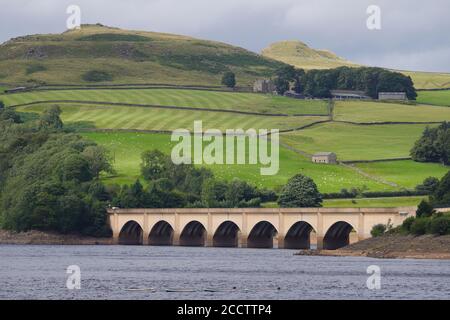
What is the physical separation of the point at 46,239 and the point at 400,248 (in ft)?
181

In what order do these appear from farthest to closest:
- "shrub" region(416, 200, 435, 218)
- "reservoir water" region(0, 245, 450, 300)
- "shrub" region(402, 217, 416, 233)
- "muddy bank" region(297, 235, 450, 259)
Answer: "shrub" region(416, 200, 435, 218)
"shrub" region(402, 217, 416, 233)
"muddy bank" region(297, 235, 450, 259)
"reservoir water" region(0, 245, 450, 300)

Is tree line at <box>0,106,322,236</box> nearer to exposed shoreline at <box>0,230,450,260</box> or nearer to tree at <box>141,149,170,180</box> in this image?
tree at <box>141,149,170,180</box>

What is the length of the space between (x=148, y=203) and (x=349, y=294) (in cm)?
9076

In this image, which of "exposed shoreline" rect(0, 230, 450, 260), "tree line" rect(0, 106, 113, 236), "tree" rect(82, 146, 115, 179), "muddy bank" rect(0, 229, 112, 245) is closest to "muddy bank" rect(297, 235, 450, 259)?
"exposed shoreline" rect(0, 230, 450, 260)

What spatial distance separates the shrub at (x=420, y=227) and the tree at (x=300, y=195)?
3983 centimetres

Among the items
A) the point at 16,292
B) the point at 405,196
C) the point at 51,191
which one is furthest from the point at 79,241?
the point at 16,292

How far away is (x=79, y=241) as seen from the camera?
6585 inches

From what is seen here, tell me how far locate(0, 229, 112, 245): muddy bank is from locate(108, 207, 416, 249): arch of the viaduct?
4125mm

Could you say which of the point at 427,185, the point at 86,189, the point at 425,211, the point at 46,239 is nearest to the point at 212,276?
the point at 425,211

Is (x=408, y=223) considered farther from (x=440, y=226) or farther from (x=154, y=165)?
(x=154, y=165)

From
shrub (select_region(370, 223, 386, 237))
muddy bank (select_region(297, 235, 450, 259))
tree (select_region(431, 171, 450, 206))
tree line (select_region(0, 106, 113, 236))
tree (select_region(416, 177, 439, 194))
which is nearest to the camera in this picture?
muddy bank (select_region(297, 235, 450, 259))

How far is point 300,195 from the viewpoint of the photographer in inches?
6614

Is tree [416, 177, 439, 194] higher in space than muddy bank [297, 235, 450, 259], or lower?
higher

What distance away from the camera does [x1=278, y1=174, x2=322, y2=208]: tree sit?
548 feet
